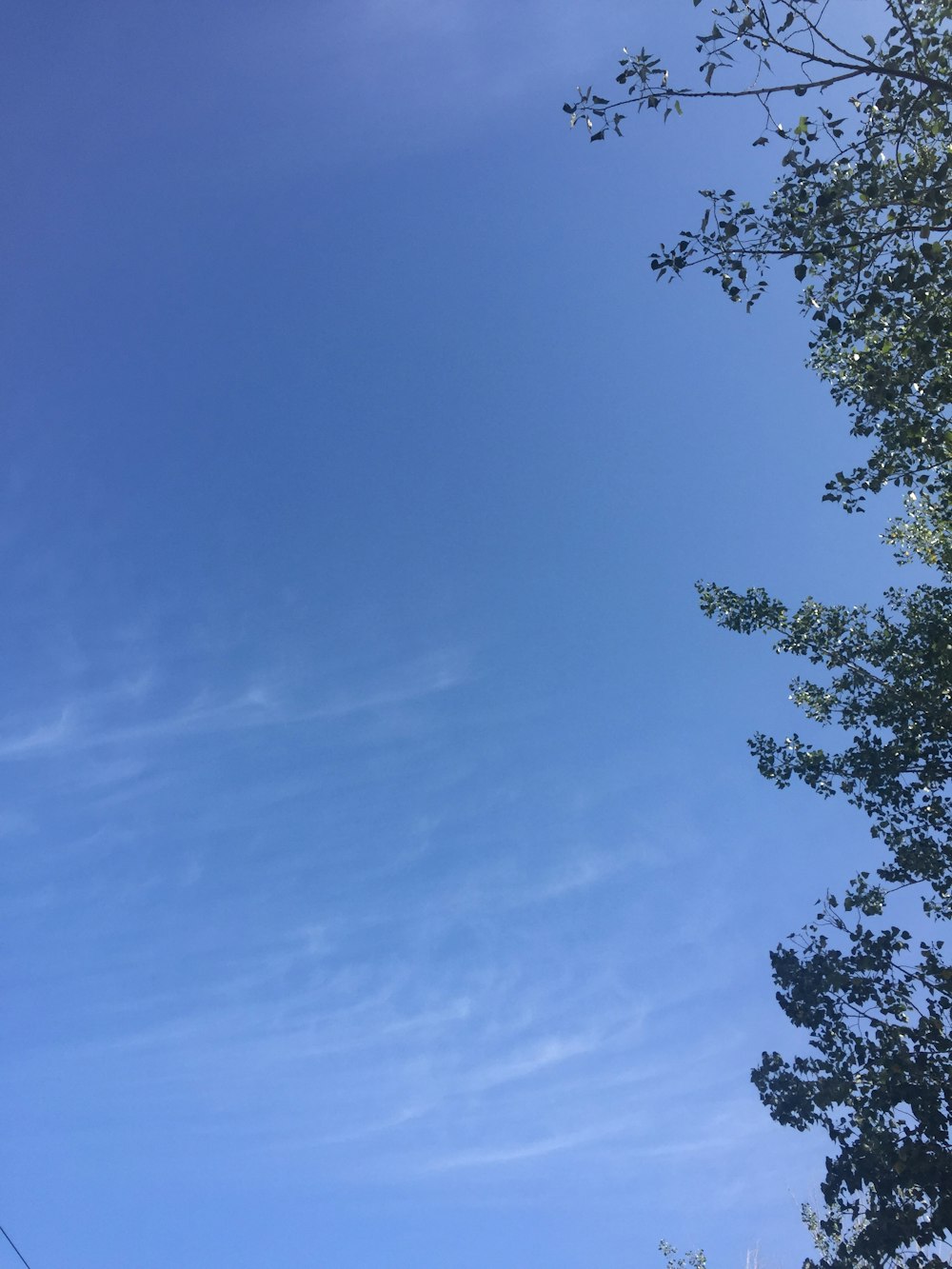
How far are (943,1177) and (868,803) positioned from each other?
Answer: 6.05 m

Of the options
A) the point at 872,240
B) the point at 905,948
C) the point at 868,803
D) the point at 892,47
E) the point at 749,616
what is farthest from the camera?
Result: the point at 749,616

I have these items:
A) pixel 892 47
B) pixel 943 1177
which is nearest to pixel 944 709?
pixel 943 1177

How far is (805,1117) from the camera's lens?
50.1 feet

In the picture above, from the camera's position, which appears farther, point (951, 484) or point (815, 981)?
point (815, 981)

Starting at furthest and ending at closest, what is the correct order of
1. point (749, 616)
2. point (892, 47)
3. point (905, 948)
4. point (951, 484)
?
point (749, 616) → point (905, 948) → point (951, 484) → point (892, 47)

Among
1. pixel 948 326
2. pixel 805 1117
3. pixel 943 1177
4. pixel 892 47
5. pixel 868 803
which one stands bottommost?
pixel 943 1177

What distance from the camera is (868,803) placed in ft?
54.2

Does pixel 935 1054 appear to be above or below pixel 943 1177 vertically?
above

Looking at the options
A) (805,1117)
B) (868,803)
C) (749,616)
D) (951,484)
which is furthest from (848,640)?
(805,1117)

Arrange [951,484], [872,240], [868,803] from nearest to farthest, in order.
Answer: [872,240]
[951,484]
[868,803]

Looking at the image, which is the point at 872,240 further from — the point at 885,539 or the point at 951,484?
the point at 885,539

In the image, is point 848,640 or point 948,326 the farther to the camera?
point 848,640

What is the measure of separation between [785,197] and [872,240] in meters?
1.22

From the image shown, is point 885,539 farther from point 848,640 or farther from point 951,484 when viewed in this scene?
point 951,484
